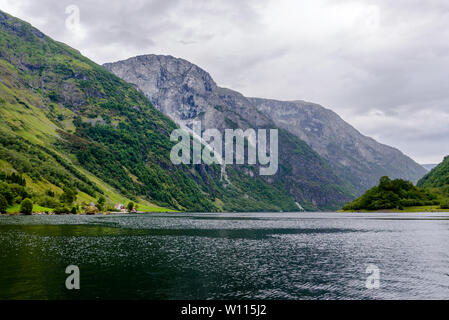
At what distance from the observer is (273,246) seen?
80.7m

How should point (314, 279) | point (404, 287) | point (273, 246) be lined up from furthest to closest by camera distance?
point (273, 246) < point (314, 279) < point (404, 287)

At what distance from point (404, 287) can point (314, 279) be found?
36.5 feet

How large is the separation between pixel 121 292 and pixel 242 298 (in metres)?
13.6

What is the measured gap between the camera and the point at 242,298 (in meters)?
37.0

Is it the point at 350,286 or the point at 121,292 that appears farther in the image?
the point at 350,286
